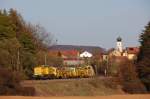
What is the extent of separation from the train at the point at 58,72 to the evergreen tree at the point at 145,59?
1612cm

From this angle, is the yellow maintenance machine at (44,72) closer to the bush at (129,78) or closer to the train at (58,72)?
the train at (58,72)

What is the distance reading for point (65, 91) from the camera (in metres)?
67.1

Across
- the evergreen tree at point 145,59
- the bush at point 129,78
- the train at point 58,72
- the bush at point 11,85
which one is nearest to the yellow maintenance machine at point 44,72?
the train at point 58,72

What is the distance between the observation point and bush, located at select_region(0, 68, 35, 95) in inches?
2211

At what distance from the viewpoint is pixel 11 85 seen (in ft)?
195

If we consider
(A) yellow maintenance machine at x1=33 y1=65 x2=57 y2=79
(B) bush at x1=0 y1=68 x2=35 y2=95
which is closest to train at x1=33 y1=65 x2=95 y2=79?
(A) yellow maintenance machine at x1=33 y1=65 x2=57 y2=79

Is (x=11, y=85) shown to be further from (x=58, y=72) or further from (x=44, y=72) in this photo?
(x=58, y=72)

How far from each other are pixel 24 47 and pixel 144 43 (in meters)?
25.4

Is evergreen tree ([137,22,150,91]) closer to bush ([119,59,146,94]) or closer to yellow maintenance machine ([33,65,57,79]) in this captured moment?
bush ([119,59,146,94])

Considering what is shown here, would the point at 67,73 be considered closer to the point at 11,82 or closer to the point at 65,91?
the point at 65,91

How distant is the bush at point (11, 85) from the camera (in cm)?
5616

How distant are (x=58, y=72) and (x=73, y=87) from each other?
22018mm

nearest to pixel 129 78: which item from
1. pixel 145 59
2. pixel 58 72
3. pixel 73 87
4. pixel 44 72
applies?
pixel 145 59

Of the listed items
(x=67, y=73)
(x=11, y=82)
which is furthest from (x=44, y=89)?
(x=67, y=73)
